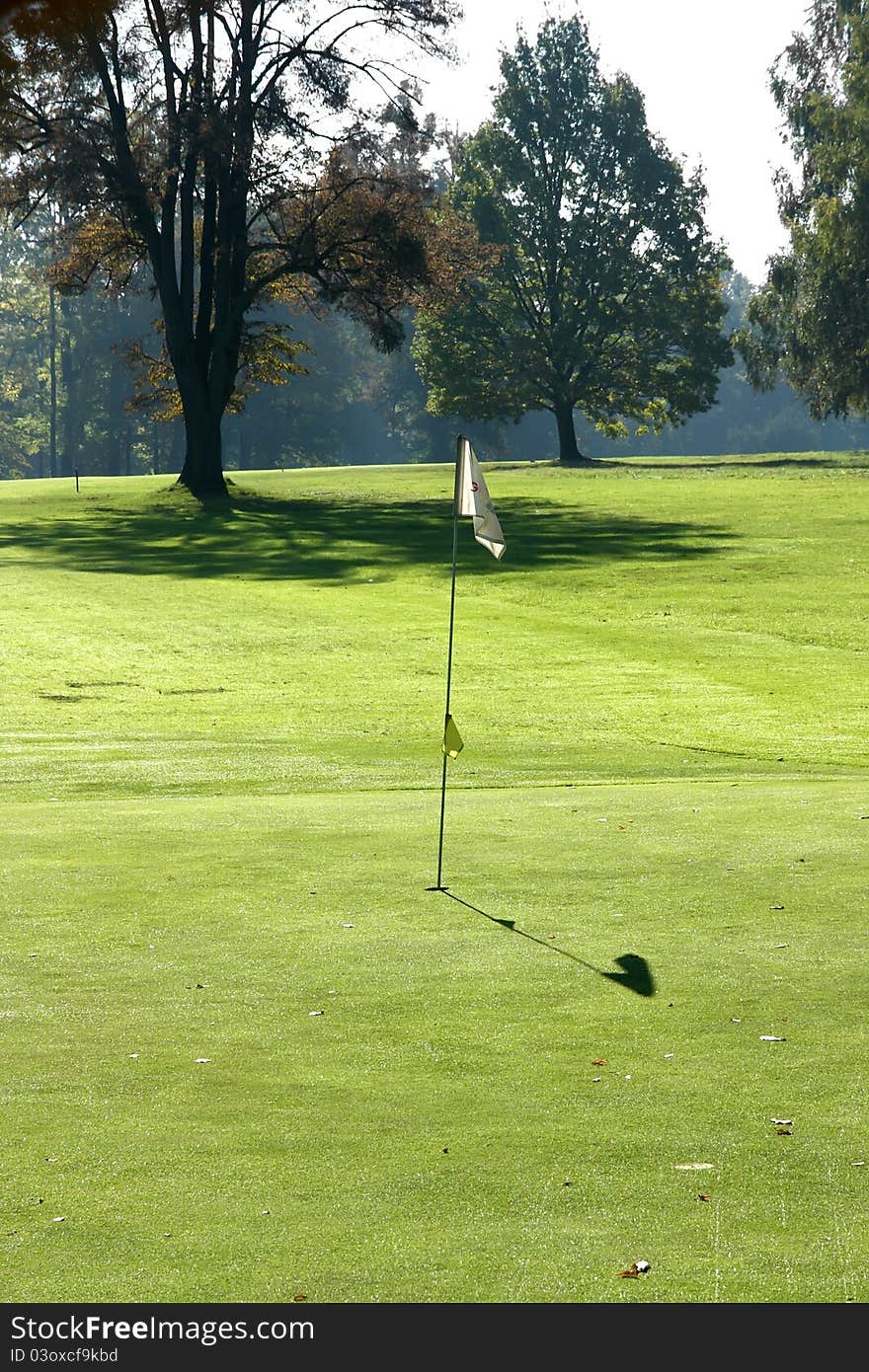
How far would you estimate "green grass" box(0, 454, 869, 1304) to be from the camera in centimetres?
468

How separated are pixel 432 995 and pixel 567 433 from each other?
73.1 metres

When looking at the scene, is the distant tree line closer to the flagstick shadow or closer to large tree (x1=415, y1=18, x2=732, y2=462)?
large tree (x1=415, y1=18, x2=732, y2=462)

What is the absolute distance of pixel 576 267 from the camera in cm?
7450

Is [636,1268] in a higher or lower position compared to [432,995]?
higher

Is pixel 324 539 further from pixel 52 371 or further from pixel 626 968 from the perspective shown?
pixel 52 371

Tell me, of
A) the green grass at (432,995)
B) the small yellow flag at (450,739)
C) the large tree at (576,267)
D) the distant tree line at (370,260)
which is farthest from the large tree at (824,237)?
the small yellow flag at (450,739)

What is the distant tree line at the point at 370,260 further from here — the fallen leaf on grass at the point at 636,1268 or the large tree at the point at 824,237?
the fallen leaf on grass at the point at 636,1268

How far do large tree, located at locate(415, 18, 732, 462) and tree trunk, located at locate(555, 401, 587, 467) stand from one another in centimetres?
22

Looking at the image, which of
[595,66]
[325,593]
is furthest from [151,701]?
[595,66]

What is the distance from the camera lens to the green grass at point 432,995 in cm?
468

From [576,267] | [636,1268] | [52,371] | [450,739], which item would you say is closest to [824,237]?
[576,267]

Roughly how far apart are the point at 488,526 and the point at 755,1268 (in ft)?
16.8

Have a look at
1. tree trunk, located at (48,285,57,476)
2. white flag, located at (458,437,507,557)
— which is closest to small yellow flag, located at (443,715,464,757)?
white flag, located at (458,437,507,557)

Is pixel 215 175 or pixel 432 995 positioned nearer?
pixel 432 995
